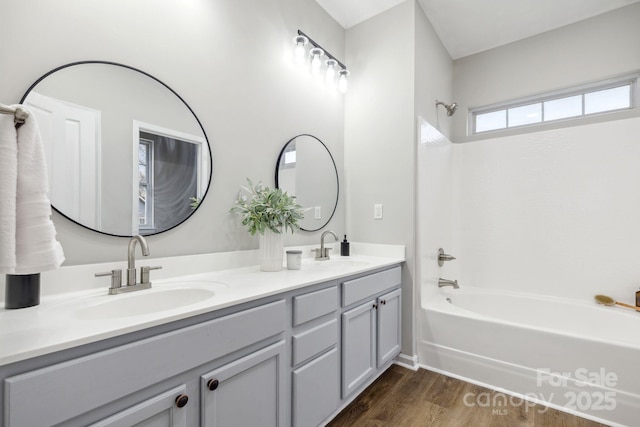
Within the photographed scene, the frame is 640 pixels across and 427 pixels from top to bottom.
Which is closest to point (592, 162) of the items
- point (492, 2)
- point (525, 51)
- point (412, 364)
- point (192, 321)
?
point (525, 51)

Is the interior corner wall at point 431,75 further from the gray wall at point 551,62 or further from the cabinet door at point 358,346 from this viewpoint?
the cabinet door at point 358,346

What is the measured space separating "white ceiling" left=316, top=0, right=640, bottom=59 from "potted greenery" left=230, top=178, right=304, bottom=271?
1.75 m

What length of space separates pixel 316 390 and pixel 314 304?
1.37ft

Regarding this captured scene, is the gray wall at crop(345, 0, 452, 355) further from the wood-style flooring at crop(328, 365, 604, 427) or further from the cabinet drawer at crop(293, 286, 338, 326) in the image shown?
the cabinet drawer at crop(293, 286, 338, 326)

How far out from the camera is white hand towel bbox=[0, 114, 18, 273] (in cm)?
78

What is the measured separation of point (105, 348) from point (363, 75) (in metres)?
2.56

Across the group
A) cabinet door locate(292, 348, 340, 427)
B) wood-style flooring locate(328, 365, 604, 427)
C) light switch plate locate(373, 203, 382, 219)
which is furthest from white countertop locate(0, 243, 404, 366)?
wood-style flooring locate(328, 365, 604, 427)

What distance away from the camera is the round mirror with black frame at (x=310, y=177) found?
2.11m

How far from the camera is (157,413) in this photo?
884 millimetres

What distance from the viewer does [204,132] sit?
5.33 ft

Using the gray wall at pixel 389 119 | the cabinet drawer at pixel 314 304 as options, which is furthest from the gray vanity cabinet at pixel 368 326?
the gray wall at pixel 389 119

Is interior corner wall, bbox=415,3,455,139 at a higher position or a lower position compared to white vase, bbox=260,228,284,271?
higher

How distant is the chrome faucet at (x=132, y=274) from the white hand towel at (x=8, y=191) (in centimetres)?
41

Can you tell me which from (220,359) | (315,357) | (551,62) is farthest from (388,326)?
(551,62)
